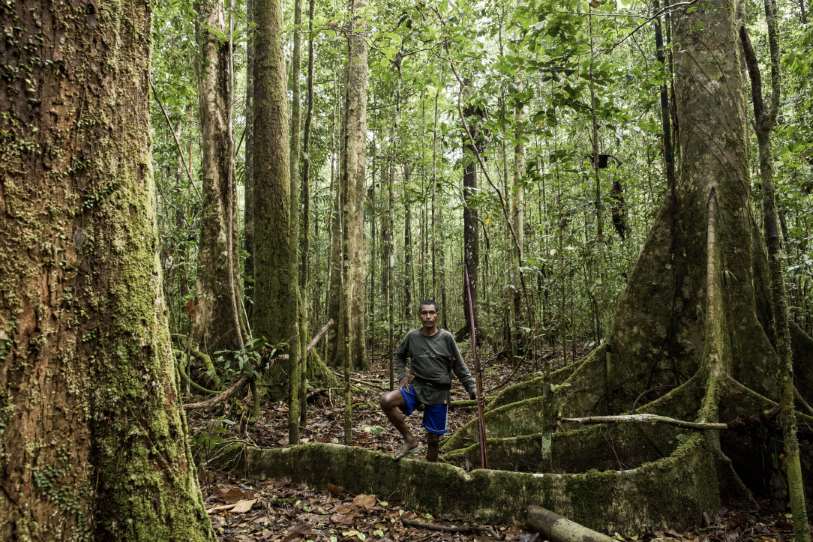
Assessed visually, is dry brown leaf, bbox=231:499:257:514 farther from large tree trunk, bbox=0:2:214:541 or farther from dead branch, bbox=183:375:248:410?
large tree trunk, bbox=0:2:214:541

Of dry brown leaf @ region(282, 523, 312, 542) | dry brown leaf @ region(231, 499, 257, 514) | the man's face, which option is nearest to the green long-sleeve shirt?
the man's face

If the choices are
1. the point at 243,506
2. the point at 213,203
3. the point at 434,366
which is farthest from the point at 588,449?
the point at 213,203

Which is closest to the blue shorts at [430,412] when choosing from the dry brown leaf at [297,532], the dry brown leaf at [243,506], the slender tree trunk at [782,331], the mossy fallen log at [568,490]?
the mossy fallen log at [568,490]

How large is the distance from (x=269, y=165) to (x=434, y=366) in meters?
4.33

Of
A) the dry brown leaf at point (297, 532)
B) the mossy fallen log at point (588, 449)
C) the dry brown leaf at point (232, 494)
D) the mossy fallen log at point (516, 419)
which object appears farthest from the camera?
the mossy fallen log at point (516, 419)

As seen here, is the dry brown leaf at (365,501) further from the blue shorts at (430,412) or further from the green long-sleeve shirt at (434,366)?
the green long-sleeve shirt at (434,366)

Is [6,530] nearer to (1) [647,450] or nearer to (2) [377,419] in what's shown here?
(1) [647,450]

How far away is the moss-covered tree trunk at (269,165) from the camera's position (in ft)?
24.3

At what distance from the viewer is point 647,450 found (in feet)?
15.8

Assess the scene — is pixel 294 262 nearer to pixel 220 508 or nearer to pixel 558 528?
pixel 220 508

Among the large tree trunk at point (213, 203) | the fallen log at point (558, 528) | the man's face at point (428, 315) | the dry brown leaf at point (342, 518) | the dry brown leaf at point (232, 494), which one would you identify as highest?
the large tree trunk at point (213, 203)

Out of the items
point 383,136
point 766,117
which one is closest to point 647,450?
point 766,117

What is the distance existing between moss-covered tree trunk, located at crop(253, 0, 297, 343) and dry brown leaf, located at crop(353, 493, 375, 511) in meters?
3.60

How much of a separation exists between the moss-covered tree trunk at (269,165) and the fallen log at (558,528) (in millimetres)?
4744
